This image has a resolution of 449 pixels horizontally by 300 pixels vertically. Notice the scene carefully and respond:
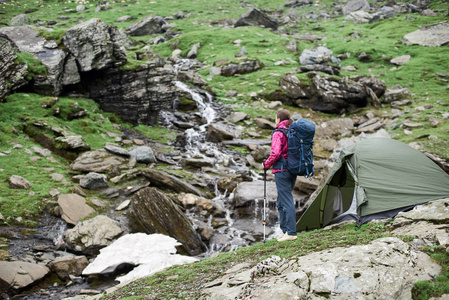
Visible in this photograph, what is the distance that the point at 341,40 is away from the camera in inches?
1677

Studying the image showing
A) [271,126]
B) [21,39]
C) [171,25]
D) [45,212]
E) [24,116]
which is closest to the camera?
Answer: [45,212]

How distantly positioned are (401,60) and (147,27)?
41.1 meters

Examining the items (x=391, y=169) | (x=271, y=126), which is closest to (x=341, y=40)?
(x=271, y=126)

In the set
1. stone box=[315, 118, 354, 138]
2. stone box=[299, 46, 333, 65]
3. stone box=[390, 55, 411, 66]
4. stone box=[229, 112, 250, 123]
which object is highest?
stone box=[299, 46, 333, 65]

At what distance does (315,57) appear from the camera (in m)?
35.7

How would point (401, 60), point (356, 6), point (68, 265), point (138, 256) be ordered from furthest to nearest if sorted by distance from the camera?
point (356, 6)
point (401, 60)
point (138, 256)
point (68, 265)

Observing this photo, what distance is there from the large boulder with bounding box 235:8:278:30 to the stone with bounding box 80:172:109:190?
1830 inches

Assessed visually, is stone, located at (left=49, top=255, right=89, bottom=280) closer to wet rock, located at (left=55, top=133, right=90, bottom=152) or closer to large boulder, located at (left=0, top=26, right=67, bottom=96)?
wet rock, located at (left=55, top=133, right=90, bottom=152)

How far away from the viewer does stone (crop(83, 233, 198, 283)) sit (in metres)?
9.19

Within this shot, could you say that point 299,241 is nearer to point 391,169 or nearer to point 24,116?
point 391,169

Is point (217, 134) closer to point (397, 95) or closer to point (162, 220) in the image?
point (162, 220)

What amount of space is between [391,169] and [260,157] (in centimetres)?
1146

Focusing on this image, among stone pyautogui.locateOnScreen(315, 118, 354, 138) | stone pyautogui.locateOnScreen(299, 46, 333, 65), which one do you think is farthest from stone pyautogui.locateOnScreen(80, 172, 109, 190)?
stone pyautogui.locateOnScreen(299, 46, 333, 65)

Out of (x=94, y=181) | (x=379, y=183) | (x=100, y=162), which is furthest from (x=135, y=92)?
(x=379, y=183)
